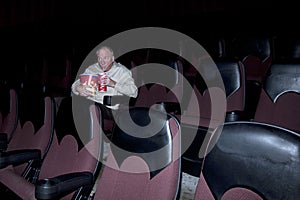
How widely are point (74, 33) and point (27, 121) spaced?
7.64 feet

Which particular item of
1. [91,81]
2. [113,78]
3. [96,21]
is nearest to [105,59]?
[113,78]

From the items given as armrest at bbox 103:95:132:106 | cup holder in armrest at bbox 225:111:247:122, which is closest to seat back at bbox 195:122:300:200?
cup holder in armrest at bbox 225:111:247:122

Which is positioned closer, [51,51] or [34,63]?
[34,63]

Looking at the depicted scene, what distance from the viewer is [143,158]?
0.59 m

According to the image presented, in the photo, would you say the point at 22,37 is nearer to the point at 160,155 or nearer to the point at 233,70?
the point at 233,70

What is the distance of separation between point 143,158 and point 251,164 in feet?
0.70

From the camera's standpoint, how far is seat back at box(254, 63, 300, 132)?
0.94m

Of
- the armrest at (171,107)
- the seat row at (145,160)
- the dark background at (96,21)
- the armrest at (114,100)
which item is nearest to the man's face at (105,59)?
the armrest at (114,100)

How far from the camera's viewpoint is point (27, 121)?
98 cm

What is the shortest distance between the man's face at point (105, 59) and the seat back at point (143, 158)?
621 millimetres

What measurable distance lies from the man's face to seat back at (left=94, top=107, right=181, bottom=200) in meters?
0.62

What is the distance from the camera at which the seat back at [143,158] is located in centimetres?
54

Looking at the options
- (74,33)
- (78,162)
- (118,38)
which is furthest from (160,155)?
(74,33)

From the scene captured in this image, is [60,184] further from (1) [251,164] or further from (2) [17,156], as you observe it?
(1) [251,164]
